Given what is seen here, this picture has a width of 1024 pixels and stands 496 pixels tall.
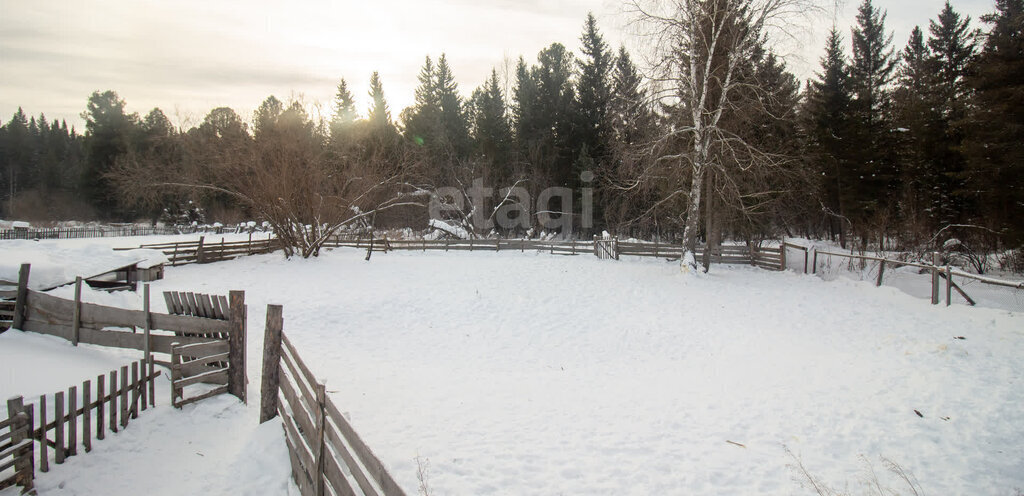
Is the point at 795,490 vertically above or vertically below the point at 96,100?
below

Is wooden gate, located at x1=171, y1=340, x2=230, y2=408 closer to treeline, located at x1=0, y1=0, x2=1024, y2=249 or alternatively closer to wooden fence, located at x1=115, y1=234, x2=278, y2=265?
treeline, located at x1=0, y1=0, x2=1024, y2=249

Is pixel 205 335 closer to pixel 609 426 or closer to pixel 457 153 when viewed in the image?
pixel 609 426

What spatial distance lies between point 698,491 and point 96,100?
7077cm

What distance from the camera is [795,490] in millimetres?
4855

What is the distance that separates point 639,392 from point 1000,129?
2016cm

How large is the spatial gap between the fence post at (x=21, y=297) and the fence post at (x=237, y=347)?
356 cm

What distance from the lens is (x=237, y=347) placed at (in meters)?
6.41

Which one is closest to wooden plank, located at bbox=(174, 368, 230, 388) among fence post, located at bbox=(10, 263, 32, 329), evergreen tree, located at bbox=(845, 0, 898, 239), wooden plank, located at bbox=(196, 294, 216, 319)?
wooden plank, located at bbox=(196, 294, 216, 319)

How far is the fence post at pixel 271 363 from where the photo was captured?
5.42 meters

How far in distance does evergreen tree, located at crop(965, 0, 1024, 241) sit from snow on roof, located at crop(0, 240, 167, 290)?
27273 millimetres

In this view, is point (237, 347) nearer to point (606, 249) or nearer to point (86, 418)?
point (86, 418)

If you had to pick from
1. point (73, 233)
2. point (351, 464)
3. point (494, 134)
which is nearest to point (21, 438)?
point (351, 464)

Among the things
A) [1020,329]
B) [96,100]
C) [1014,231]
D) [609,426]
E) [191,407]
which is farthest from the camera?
[96,100]

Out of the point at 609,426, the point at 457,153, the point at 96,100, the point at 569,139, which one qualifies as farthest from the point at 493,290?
the point at 96,100
